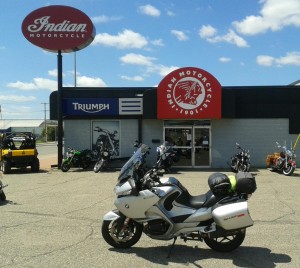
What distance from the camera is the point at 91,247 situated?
6004mm

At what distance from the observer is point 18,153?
1758 cm

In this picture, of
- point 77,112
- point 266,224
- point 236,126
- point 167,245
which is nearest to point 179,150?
point 236,126

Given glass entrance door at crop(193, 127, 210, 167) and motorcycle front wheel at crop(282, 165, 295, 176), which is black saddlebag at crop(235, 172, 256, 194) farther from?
glass entrance door at crop(193, 127, 210, 167)

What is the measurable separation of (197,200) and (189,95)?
12.8m

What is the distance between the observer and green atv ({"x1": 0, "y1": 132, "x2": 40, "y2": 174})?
57.0 feet

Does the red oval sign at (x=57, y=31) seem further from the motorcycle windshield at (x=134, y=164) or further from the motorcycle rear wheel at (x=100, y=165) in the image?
the motorcycle windshield at (x=134, y=164)

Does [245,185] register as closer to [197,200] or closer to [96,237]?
[197,200]

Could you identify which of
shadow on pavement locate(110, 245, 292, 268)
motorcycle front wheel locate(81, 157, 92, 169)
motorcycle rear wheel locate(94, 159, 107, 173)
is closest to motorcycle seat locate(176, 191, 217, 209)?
shadow on pavement locate(110, 245, 292, 268)

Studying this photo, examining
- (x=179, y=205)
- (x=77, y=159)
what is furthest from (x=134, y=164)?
(x=77, y=159)

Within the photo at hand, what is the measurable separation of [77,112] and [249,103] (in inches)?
321

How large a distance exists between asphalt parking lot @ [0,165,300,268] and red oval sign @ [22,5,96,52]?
9247mm

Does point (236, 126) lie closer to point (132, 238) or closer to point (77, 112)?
point (77, 112)

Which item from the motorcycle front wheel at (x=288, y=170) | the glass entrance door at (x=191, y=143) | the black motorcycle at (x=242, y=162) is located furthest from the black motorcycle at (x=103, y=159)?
the motorcycle front wheel at (x=288, y=170)

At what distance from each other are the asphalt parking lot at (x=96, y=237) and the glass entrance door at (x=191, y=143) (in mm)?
6962
